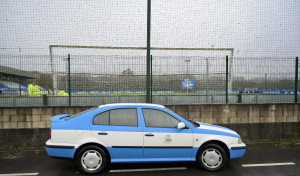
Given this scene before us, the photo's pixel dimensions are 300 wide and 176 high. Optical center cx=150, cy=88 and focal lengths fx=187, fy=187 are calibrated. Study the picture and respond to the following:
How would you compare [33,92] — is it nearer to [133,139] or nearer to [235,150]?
[133,139]

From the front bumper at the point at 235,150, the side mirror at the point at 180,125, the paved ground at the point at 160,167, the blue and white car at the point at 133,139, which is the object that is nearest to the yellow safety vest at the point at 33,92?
the paved ground at the point at 160,167

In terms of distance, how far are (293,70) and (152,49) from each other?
212 inches

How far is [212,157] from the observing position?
4004 mm

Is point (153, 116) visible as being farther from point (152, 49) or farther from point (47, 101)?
point (47, 101)

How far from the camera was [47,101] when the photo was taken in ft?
20.9

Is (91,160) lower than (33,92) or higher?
lower

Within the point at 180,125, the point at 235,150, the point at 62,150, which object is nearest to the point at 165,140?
the point at 180,125

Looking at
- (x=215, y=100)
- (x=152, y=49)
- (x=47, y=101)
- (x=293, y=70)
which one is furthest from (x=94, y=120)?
(x=293, y=70)

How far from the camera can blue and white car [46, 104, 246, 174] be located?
378 centimetres

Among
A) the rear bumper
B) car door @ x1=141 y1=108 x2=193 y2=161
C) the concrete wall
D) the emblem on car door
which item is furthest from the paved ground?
the concrete wall

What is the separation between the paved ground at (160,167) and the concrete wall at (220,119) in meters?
0.83

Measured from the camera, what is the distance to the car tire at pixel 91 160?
12.4 feet

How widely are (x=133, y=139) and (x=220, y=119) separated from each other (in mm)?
3910

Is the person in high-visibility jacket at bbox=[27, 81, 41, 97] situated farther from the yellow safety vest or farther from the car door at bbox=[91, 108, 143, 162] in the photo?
the car door at bbox=[91, 108, 143, 162]
